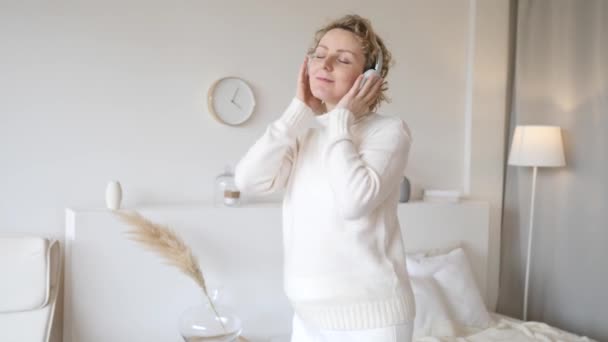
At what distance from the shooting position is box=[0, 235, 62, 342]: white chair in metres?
2.13

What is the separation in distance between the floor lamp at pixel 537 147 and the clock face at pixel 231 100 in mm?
1580

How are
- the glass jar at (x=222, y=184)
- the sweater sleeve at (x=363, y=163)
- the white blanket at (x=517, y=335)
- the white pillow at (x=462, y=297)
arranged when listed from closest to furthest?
the sweater sleeve at (x=363, y=163) < the white blanket at (x=517, y=335) < the glass jar at (x=222, y=184) < the white pillow at (x=462, y=297)

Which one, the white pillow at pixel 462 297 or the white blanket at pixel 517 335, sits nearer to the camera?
the white blanket at pixel 517 335

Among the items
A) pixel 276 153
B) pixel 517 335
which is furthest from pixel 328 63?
pixel 517 335

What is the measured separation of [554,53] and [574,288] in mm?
1380

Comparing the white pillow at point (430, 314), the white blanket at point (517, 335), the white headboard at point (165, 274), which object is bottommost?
the white blanket at point (517, 335)

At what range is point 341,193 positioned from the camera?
1141 mm

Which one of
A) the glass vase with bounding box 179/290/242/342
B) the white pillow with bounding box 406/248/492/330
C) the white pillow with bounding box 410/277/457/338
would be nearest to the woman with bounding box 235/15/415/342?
the glass vase with bounding box 179/290/242/342

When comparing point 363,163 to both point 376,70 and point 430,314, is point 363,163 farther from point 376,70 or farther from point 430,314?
point 430,314

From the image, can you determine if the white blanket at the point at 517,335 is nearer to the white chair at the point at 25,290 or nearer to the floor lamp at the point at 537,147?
the floor lamp at the point at 537,147

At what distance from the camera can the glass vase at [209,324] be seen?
236 cm

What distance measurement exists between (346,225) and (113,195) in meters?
1.54

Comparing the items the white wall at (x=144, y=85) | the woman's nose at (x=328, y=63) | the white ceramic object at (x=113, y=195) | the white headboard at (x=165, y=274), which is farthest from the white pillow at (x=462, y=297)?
the woman's nose at (x=328, y=63)

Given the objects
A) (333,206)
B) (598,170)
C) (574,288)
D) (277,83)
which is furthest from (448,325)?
(333,206)
